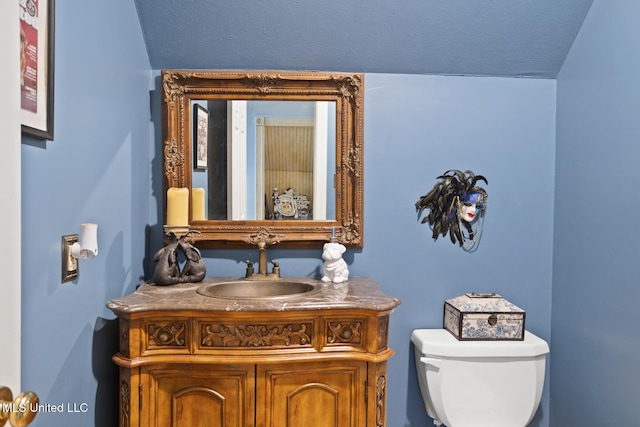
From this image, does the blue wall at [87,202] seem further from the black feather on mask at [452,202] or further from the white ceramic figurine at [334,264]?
the black feather on mask at [452,202]

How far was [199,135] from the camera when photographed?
2.11 metres

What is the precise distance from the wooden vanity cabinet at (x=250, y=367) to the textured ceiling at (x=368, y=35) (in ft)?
3.60

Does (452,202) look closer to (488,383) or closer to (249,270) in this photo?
(488,383)

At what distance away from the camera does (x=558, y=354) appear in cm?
215

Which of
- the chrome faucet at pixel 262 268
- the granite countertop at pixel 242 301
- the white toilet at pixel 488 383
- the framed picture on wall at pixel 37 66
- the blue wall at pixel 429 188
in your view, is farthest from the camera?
the blue wall at pixel 429 188

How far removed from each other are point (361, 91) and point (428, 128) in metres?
0.34

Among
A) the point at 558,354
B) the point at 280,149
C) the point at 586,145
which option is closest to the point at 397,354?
the point at 558,354

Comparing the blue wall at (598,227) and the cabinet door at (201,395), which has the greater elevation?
the blue wall at (598,227)

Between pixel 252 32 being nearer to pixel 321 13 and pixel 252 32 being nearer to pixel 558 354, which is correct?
pixel 321 13

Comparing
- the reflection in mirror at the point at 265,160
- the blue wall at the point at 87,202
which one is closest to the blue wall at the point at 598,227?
the reflection in mirror at the point at 265,160

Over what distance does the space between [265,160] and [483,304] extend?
1.11 m

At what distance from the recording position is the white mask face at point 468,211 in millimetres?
2143

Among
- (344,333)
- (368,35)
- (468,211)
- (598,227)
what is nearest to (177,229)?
(344,333)

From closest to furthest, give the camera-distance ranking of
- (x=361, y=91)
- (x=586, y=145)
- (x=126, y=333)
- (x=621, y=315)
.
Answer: (x=126, y=333) → (x=621, y=315) → (x=586, y=145) → (x=361, y=91)
